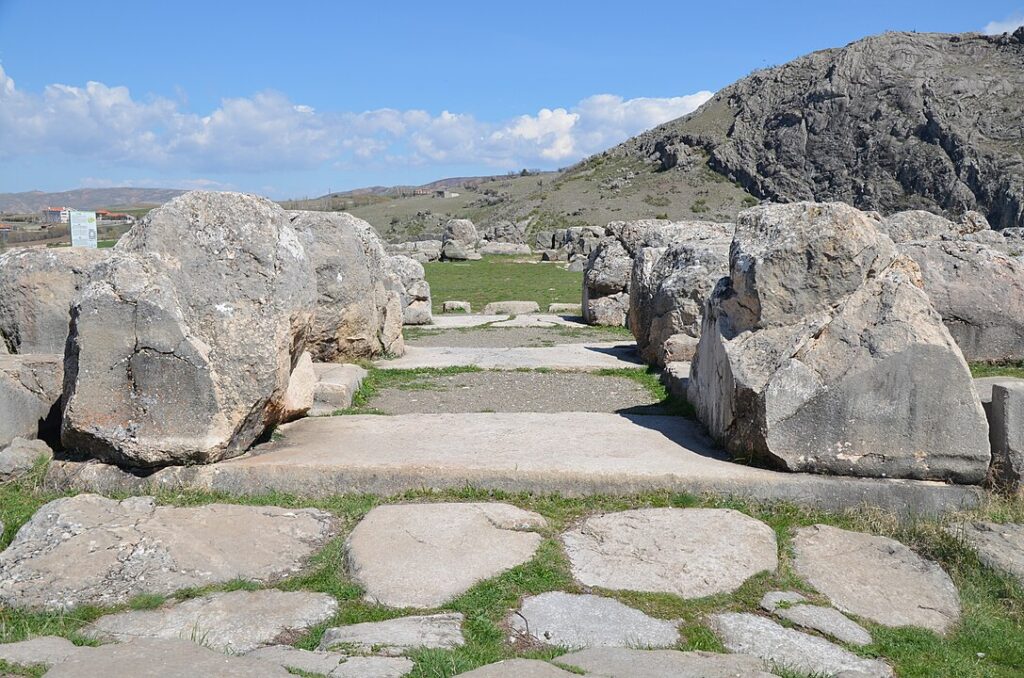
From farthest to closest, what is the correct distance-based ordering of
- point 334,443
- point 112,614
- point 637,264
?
point 637,264 < point 334,443 < point 112,614

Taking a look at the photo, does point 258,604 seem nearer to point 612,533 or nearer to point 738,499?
point 612,533

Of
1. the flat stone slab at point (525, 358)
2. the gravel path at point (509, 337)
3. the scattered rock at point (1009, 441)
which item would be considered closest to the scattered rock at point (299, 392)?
the flat stone slab at point (525, 358)

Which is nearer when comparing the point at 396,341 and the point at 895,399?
the point at 895,399

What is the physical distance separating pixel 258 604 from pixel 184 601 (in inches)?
13.9

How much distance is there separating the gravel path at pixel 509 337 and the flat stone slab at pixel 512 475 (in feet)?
22.7

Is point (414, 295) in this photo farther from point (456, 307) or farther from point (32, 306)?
point (32, 306)

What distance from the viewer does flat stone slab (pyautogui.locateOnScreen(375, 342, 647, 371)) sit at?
34.4 feet

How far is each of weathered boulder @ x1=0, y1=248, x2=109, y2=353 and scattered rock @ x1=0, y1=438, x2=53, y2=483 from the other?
6.89 ft

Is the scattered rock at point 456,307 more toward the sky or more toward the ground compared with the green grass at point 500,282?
more toward the ground

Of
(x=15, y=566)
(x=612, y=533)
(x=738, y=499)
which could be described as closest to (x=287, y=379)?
(x=15, y=566)

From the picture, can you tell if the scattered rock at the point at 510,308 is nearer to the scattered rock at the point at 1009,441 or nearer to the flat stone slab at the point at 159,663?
the scattered rock at the point at 1009,441

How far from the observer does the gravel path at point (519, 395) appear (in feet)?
27.5

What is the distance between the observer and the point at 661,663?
331 centimetres

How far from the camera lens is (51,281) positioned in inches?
302
